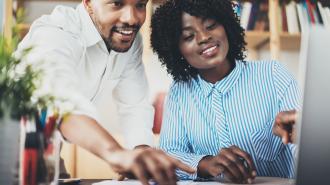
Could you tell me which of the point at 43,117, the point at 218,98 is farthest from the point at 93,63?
the point at 43,117

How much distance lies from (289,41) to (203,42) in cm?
118

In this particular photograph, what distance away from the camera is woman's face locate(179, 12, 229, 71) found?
4.76ft

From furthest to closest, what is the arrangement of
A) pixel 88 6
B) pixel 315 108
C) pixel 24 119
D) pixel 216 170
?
pixel 88 6 → pixel 216 170 → pixel 24 119 → pixel 315 108

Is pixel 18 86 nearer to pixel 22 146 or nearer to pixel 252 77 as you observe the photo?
pixel 22 146

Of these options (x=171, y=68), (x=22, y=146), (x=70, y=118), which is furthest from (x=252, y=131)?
(x=22, y=146)

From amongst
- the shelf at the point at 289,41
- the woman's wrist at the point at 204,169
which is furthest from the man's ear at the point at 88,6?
the shelf at the point at 289,41

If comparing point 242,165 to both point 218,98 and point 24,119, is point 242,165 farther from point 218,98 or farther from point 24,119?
point 24,119

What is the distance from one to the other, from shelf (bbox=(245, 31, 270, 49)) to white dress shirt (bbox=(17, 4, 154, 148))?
3.21 feet

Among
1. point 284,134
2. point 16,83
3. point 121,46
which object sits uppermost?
point 121,46

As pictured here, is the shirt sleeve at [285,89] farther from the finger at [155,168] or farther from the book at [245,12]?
the book at [245,12]

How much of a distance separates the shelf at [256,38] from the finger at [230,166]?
131 cm

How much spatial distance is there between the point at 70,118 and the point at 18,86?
0.14 m

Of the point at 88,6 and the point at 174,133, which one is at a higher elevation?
the point at 88,6

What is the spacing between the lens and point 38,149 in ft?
2.51
